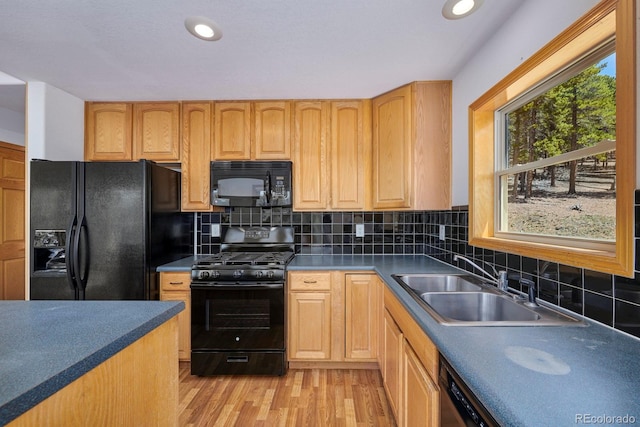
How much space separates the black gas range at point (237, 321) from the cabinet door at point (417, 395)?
3.39ft

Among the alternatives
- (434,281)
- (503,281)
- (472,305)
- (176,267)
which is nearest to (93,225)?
(176,267)

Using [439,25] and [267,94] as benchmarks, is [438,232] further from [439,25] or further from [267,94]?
[267,94]

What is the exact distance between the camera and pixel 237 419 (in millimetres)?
1736

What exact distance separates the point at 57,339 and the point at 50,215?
1915mm

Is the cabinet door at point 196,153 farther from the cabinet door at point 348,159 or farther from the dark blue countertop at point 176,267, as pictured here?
the cabinet door at point 348,159

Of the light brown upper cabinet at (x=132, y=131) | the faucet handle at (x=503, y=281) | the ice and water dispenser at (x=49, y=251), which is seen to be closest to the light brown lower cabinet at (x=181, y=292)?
the ice and water dispenser at (x=49, y=251)

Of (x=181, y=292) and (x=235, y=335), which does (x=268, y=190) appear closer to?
(x=181, y=292)

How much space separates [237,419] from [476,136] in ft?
7.62

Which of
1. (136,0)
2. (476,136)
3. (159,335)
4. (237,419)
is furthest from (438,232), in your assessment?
(136,0)

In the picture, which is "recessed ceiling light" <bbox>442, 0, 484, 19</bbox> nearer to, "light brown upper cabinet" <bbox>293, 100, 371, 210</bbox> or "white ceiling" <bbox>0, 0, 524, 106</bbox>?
"white ceiling" <bbox>0, 0, 524, 106</bbox>

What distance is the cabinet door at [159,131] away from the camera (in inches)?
100

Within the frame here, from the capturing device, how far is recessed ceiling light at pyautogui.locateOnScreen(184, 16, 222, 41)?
1.51m

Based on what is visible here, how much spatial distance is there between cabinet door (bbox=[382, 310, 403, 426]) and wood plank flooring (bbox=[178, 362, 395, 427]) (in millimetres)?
216

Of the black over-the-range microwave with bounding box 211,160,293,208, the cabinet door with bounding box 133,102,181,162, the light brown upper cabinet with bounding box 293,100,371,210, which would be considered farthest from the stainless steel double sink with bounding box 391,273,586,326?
the cabinet door with bounding box 133,102,181,162
